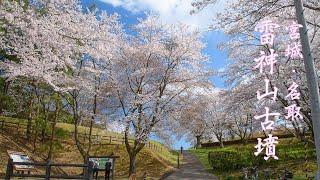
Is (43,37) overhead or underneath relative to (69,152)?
overhead

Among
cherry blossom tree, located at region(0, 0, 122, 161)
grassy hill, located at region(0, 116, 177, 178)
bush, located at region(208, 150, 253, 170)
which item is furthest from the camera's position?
grassy hill, located at region(0, 116, 177, 178)

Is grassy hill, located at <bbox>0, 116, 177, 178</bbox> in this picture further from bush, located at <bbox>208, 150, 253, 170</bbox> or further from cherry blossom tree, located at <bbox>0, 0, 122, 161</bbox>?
cherry blossom tree, located at <bbox>0, 0, 122, 161</bbox>

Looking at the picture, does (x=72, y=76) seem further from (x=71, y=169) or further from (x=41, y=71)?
(x=41, y=71)

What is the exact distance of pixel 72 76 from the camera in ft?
93.8

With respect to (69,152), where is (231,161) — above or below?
below

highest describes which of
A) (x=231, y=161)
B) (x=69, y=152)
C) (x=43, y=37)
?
(x=43, y=37)

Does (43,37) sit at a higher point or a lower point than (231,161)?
higher

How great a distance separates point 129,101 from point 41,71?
32.4 feet

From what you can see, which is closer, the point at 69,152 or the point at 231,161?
the point at 231,161

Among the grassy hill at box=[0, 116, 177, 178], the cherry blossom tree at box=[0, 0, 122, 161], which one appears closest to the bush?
the grassy hill at box=[0, 116, 177, 178]

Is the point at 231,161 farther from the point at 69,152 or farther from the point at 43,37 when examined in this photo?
the point at 43,37

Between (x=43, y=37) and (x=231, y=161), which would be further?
(x=231, y=161)

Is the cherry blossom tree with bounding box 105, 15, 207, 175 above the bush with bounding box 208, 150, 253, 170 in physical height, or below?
above

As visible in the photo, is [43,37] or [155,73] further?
[155,73]
